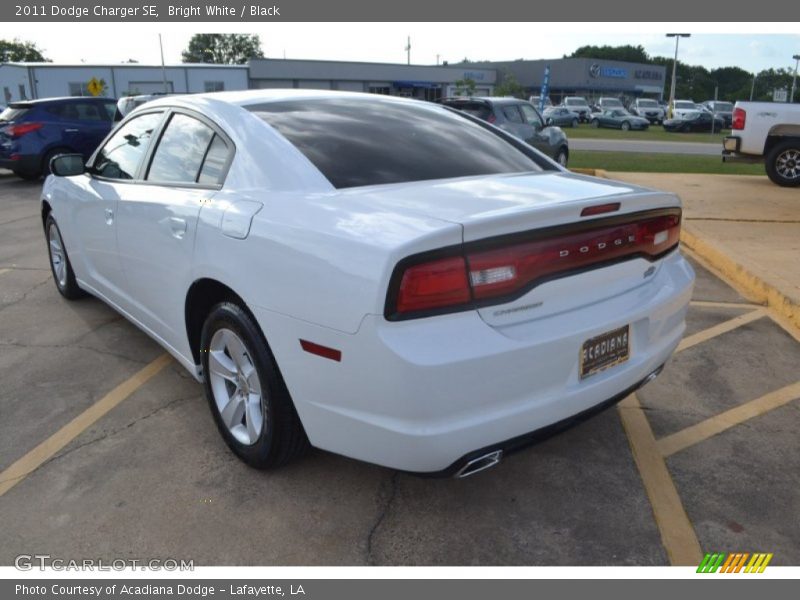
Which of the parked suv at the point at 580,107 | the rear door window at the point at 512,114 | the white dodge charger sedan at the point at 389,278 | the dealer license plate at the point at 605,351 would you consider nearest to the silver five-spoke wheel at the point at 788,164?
the rear door window at the point at 512,114

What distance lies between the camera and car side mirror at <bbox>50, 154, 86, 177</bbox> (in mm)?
4551

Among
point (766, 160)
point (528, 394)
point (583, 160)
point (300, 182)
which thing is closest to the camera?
point (528, 394)

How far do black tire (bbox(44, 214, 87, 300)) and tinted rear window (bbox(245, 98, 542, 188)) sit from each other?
2.86 m

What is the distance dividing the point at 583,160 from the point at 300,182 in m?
15.1

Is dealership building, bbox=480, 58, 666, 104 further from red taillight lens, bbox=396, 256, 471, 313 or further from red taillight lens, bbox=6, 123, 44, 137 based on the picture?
red taillight lens, bbox=396, 256, 471, 313

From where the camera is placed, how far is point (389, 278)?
2.21 meters

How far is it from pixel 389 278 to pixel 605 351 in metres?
0.97

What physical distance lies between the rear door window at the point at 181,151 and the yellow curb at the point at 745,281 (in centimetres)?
422

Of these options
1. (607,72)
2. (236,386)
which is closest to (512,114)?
(236,386)

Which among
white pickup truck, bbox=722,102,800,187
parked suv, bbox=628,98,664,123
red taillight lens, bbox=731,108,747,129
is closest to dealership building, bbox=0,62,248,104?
parked suv, bbox=628,98,664,123

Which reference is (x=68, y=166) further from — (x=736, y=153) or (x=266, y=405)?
(x=736, y=153)

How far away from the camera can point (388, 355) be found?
2.21 m

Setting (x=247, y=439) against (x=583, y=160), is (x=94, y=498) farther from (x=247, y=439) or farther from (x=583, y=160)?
(x=583, y=160)

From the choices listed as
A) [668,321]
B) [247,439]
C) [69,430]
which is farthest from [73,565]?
[668,321]
